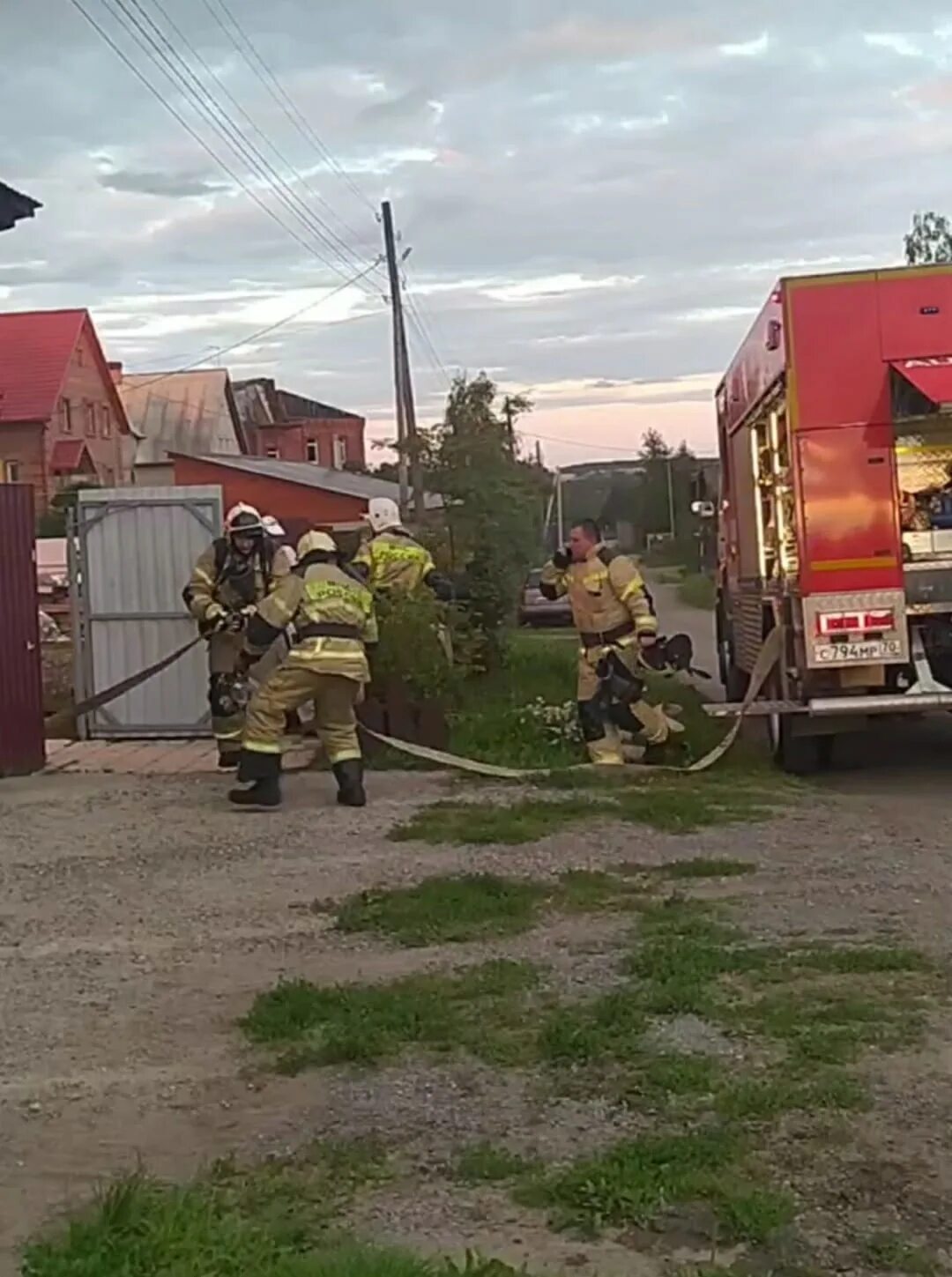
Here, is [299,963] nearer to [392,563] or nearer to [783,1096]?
[783,1096]

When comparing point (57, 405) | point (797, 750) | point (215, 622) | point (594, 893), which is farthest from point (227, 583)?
point (57, 405)

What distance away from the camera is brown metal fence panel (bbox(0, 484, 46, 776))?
42.2 feet

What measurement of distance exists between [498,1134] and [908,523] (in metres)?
8.28

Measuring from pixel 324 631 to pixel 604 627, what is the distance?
102 inches

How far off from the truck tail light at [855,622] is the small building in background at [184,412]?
61551 mm

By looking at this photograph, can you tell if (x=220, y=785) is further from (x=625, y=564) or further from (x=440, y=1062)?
(x=440, y=1062)

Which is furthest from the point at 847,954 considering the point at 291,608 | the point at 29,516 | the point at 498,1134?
the point at 29,516

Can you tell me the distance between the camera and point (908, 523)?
41.8 feet

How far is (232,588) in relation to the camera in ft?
42.0

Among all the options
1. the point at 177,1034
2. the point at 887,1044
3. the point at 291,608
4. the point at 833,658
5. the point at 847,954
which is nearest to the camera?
the point at 887,1044

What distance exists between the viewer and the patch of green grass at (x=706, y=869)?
890 centimetres

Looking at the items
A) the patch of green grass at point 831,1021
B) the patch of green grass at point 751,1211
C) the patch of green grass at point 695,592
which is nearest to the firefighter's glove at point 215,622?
the patch of green grass at point 831,1021

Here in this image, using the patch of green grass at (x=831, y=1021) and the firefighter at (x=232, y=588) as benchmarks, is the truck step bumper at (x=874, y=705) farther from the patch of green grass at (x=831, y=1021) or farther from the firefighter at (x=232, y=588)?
the patch of green grass at (x=831, y=1021)

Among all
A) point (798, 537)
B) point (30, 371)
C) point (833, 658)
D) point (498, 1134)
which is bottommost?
point (498, 1134)
